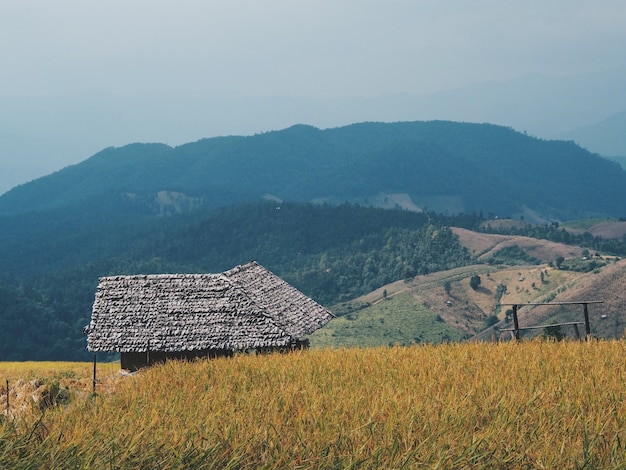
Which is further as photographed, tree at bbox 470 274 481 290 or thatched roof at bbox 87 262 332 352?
tree at bbox 470 274 481 290

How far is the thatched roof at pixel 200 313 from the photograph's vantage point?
111 ft

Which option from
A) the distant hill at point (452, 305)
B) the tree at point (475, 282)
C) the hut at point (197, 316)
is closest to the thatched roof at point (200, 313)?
the hut at point (197, 316)

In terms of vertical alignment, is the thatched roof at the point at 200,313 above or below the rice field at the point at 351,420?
above

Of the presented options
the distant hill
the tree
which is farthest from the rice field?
the tree

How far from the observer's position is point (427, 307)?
123375mm

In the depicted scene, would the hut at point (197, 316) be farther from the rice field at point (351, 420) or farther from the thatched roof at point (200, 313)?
the rice field at point (351, 420)

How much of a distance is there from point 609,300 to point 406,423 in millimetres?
77072

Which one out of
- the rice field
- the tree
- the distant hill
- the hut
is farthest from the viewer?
the tree

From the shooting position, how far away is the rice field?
9688 millimetres

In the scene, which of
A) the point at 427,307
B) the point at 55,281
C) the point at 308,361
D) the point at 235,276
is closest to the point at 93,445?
the point at 308,361

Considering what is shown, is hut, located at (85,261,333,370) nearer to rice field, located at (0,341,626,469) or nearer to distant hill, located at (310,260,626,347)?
rice field, located at (0,341,626,469)

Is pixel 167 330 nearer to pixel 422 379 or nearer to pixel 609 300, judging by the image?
pixel 422 379

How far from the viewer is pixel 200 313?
3538 cm

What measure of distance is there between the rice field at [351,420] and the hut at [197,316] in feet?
52.5
